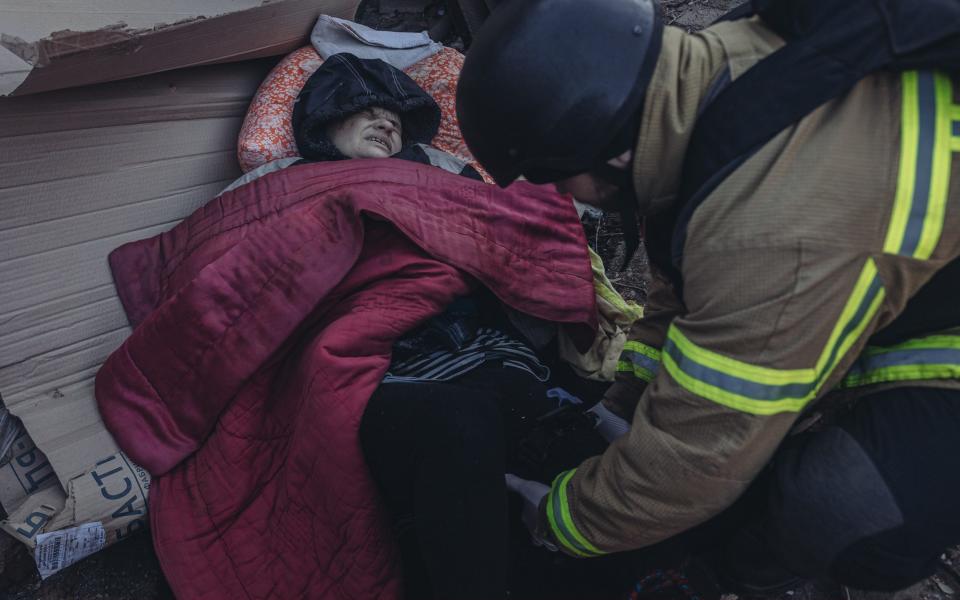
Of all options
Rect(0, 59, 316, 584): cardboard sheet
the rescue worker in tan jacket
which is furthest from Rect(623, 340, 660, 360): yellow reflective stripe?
Rect(0, 59, 316, 584): cardboard sheet

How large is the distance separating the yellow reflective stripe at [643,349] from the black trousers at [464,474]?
25 centimetres

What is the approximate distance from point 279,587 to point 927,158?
1.50 m

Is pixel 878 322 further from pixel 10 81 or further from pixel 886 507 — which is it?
pixel 10 81

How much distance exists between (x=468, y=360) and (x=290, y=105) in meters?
1.16

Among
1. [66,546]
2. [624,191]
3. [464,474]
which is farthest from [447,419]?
[66,546]

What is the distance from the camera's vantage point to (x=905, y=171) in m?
0.88

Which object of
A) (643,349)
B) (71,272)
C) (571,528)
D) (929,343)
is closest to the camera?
(929,343)

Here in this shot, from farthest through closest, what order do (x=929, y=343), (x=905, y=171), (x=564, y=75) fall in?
(x=929, y=343)
(x=564, y=75)
(x=905, y=171)

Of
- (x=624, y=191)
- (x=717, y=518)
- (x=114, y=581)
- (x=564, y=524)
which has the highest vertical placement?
(x=624, y=191)

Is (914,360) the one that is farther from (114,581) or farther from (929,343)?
(114,581)

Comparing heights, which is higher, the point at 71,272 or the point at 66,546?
the point at 71,272

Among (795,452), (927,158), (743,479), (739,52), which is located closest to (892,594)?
(795,452)

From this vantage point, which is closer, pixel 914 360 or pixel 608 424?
pixel 914 360

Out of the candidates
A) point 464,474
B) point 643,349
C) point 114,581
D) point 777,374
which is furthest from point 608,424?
point 114,581
